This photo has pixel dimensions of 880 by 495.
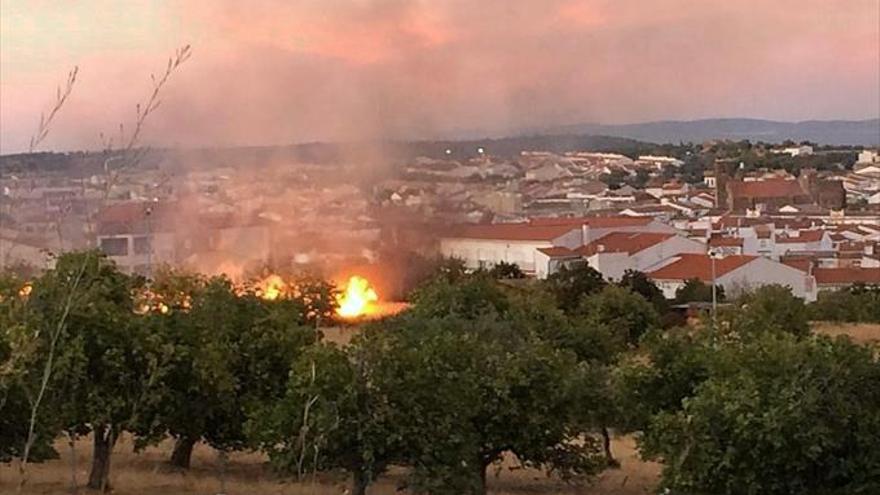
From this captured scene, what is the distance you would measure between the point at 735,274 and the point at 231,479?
2607 cm

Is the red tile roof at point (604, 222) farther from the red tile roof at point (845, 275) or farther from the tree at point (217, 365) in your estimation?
the tree at point (217, 365)

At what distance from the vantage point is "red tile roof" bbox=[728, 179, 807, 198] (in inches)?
2952

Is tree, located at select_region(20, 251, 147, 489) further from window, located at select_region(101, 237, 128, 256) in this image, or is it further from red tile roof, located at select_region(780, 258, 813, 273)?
red tile roof, located at select_region(780, 258, 813, 273)

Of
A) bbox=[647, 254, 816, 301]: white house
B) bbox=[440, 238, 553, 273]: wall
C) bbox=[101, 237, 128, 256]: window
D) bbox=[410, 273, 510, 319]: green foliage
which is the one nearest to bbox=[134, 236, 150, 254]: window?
bbox=[410, 273, 510, 319]: green foliage

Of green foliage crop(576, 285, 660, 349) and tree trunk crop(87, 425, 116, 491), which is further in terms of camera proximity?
green foliage crop(576, 285, 660, 349)

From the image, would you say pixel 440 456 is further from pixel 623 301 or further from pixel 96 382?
pixel 623 301

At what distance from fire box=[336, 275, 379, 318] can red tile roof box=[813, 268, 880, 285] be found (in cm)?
1592

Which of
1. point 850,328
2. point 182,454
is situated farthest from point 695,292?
point 182,454

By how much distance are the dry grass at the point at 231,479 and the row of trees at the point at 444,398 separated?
376 millimetres

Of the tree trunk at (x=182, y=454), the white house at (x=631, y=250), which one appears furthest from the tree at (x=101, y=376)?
the white house at (x=631, y=250)

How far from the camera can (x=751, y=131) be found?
116m

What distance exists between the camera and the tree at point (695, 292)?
3250 centimetres

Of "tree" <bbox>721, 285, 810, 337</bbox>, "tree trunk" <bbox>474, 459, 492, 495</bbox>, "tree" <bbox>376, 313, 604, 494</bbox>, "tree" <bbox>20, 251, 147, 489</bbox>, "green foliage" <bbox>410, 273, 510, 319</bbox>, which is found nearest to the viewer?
"tree" <bbox>376, 313, 604, 494</bbox>

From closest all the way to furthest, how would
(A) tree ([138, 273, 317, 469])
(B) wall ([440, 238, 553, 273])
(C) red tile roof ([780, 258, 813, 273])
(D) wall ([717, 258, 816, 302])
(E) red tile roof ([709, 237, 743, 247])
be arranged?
(A) tree ([138, 273, 317, 469]) < (D) wall ([717, 258, 816, 302]) < (C) red tile roof ([780, 258, 813, 273]) < (B) wall ([440, 238, 553, 273]) < (E) red tile roof ([709, 237, 743, 247])
